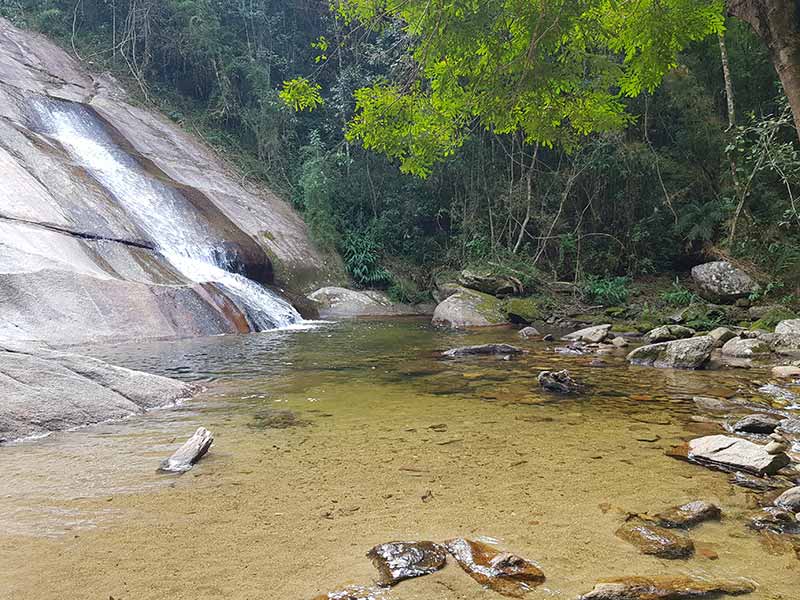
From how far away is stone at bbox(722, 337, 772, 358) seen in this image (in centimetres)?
796

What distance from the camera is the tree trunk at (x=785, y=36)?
8.45ft

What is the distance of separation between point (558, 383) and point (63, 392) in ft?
15.5

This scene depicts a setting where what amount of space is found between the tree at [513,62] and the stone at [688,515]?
2.77m

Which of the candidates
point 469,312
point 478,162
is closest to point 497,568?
point 469,312

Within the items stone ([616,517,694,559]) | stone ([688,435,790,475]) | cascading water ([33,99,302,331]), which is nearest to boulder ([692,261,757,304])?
cascading water ([33,99,302,331])

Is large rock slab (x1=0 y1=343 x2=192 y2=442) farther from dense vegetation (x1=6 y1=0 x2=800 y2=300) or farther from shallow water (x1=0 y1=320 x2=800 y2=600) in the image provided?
dense vegetation (x1=6 y1=0 x2=800 y2=300)

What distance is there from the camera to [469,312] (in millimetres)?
14414

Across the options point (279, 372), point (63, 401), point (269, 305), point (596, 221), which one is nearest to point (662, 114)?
point (596, 221)

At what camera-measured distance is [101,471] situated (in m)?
3.29

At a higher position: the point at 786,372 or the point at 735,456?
the point at 735,456

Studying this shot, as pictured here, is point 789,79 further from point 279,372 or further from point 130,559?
point 279,372

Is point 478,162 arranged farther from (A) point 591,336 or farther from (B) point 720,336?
(B) point 720,336

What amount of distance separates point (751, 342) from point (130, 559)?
886 cm

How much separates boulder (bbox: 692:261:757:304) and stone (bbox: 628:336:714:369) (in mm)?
7257
